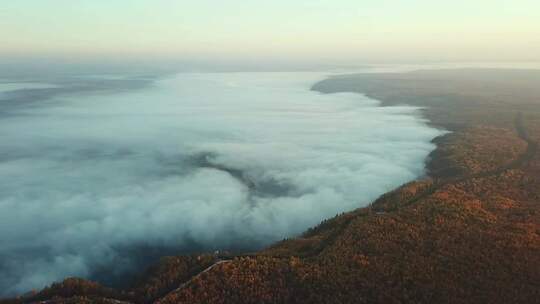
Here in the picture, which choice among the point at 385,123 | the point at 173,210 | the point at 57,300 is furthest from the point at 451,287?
the point at 385,123

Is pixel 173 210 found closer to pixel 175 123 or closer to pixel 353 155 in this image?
pixel 353 155

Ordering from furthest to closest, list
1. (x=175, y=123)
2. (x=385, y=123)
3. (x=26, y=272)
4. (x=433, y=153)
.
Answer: (x=175, y=123), (x=385, y=123), (x=433, y=153), (x=26, y=272)

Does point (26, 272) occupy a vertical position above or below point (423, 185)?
below

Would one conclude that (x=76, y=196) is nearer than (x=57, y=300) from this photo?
No

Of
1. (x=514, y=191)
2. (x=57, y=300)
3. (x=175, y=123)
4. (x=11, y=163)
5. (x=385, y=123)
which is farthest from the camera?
(x=175, y=123)

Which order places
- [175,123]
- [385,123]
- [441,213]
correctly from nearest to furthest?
[441,213]
[385,123]
[175,123]

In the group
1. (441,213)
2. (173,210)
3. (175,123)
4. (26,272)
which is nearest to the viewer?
(441,213)

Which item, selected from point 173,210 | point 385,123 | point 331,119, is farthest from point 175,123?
point 173,210

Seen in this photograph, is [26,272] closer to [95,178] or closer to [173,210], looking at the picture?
[173,210]

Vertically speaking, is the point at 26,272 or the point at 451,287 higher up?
the point at 451,287
